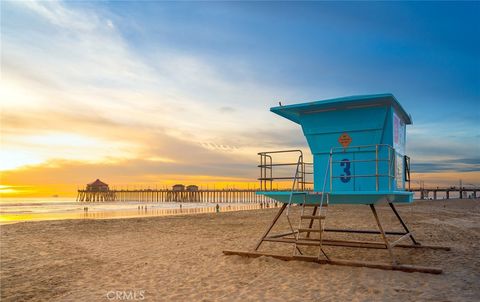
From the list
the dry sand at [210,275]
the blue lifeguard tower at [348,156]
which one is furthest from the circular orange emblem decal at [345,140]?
the dry sand at [210,275]

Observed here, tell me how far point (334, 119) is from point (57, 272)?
8638 mm

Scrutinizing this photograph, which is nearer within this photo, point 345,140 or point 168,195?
point 345,140

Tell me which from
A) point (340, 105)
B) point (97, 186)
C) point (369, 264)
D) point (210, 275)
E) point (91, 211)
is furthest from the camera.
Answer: point (97, 186)

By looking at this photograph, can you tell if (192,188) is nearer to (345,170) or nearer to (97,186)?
(97,186)

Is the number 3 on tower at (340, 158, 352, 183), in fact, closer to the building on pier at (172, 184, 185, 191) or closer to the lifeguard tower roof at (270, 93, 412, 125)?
the lifeguard tower roof at (270, 93, 412, 125)

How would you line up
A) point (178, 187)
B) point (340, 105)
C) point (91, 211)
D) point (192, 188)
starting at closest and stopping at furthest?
point (340, 105) → point (91, 211) → point (192, 188) → point (178, 187)

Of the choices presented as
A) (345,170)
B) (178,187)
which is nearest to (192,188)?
(178,187)

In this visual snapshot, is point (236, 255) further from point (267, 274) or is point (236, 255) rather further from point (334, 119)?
point (334, 119)

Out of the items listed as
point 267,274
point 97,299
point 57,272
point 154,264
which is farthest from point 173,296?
point 57,272

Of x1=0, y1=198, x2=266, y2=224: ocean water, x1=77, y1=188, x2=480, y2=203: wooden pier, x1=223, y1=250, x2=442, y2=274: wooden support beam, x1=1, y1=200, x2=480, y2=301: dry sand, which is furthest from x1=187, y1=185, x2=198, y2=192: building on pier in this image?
x1=223, y1=250, x2=442, y2=274: wooden support beam

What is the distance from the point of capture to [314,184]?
11.4 meters

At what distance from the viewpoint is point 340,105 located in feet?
35.7

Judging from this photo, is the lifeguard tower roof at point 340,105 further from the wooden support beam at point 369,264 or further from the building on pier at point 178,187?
the building on pier at point 178,187

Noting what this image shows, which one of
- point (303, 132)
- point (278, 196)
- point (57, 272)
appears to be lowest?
point (57, 272)
